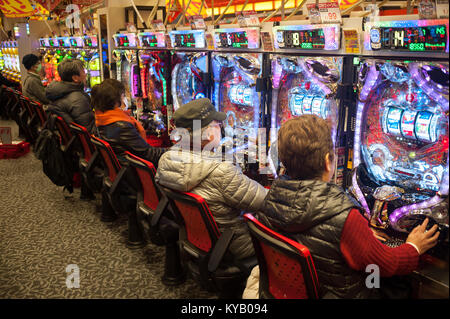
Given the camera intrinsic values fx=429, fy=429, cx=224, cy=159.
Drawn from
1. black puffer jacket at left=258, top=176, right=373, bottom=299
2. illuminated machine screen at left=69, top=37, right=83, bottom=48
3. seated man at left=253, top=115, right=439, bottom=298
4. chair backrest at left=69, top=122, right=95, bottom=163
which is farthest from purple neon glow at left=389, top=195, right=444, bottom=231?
illuminated machine screen at left=69, top=37, right=83, bottom=48

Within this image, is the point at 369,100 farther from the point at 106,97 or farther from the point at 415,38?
the point at 106,97

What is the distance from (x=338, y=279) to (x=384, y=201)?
0.66 meters

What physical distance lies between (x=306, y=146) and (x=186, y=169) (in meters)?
0.67

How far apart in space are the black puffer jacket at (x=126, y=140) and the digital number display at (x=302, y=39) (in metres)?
1.25

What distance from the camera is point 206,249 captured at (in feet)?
6.82

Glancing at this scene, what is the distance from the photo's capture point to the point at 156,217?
245 centimetres

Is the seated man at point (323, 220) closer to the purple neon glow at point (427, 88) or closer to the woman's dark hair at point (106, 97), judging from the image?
the purple neon glow at point (427, 88)

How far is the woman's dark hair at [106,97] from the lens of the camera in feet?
10.5

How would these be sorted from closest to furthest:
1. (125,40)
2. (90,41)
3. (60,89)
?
1. (60,89)
2. (125,40)
3. (90,41)

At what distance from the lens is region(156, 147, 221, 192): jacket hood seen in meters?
2.00

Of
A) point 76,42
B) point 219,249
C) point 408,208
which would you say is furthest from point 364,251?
point 76,42

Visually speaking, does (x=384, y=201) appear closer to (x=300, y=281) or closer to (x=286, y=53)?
(x=300, y=281)

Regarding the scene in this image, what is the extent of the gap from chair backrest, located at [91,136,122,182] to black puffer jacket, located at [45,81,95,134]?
3.69ft

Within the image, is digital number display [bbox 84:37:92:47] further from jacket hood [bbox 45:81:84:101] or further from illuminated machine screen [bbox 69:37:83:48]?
jacket hood [bbox 45:81:84:101]
